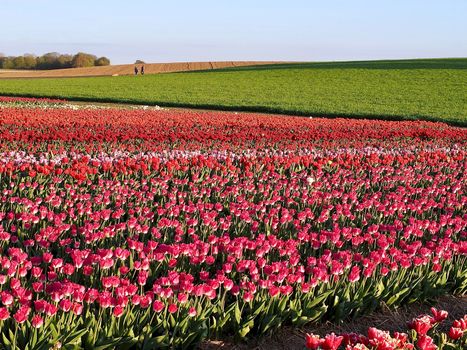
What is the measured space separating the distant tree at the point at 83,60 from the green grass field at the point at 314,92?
159ft

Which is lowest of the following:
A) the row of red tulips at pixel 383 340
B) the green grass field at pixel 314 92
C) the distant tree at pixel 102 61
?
the green grass field at pixel 314 92

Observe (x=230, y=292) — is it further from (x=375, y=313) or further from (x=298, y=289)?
(x=375, y=313)

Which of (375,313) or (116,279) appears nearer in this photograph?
(116,279)

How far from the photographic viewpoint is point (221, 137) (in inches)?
600

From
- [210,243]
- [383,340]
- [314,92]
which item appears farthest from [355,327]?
[314,92]

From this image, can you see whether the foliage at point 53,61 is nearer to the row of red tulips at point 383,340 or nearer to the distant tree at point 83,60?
the distant tree at point 83,60

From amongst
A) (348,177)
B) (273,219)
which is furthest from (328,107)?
(273,219)

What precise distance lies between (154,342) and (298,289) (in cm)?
141

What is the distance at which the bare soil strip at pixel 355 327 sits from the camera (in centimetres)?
459

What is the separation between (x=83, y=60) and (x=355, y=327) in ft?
357

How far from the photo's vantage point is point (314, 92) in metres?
45.8

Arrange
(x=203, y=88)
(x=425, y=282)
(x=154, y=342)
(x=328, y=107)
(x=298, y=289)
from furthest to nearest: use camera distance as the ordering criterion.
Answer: (x=203, y=88), (x=328, y=107), (x=425, y=282), (x=298, y=289), (x=154, y=342)

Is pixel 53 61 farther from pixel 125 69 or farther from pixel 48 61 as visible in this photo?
pixel 125 69

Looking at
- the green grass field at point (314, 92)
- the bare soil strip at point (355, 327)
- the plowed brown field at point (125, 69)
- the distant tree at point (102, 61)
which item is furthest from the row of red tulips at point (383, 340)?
the distant tree at point (102, 61)
